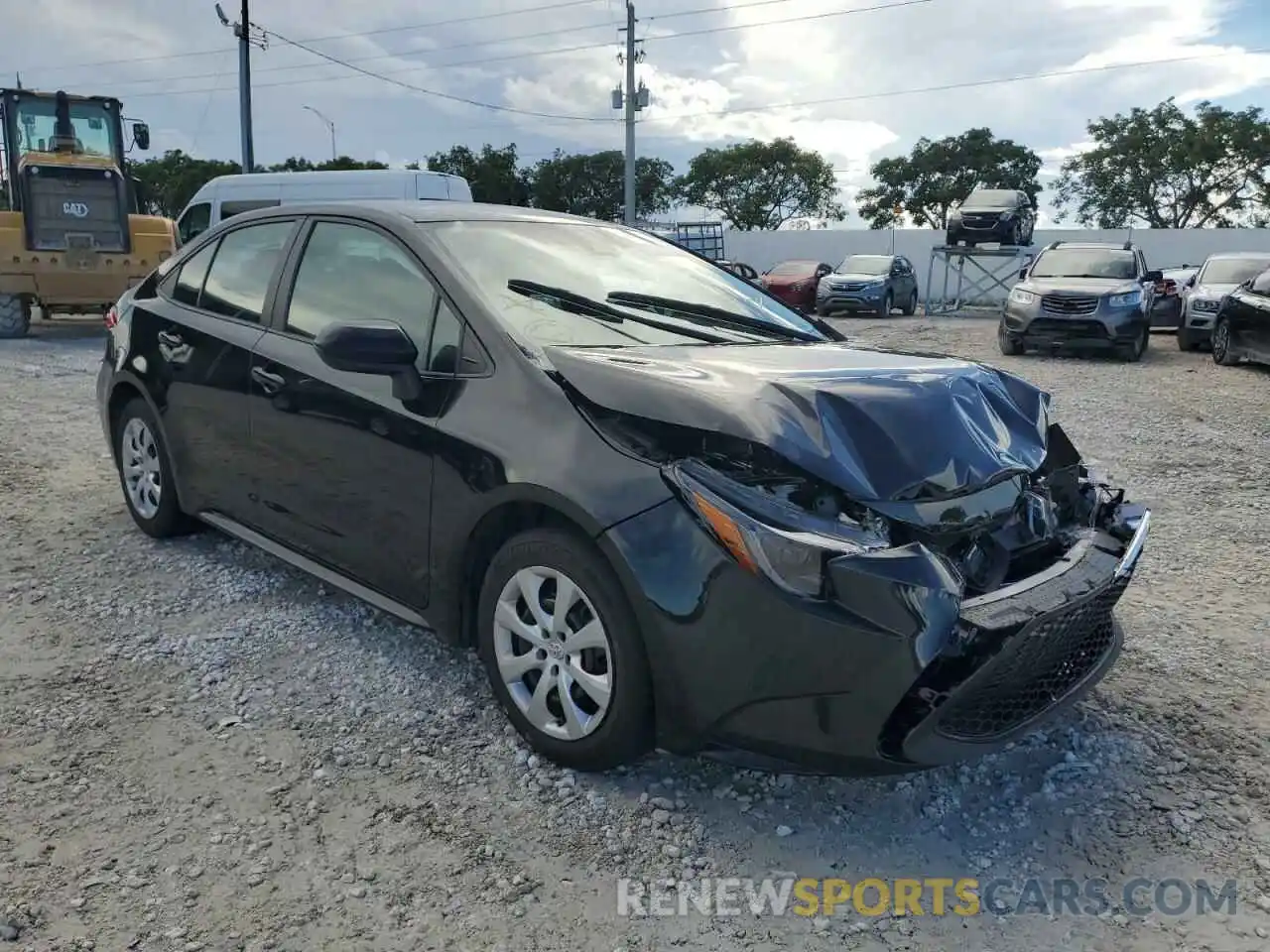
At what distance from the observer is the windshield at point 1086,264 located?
45.5 feet

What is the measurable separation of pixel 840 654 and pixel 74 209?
15109 mm

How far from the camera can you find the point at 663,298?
140 inches

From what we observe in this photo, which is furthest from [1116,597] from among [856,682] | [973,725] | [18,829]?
[18,829]

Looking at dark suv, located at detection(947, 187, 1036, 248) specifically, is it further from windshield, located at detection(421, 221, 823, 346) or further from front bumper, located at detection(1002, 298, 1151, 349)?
windshield, located at detection(421, 221, 823, 346)

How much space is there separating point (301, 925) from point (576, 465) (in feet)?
4.08

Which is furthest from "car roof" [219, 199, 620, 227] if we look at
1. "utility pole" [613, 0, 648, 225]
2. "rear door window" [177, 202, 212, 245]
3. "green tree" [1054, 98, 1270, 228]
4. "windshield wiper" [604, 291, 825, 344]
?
"green tree" [1054, 98, 1270, 228]

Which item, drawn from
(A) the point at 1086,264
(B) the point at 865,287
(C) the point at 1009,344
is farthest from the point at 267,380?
(B) the point at 865,287

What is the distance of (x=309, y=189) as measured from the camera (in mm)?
14344

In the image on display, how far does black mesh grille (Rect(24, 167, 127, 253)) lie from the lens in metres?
13.8

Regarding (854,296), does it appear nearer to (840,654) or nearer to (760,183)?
(840,654)

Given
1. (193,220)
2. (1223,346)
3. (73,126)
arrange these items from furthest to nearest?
(193,220) < (73,126) < (1223,346)

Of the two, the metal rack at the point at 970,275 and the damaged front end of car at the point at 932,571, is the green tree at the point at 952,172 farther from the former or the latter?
the damaged front end of car at the point at 932,571

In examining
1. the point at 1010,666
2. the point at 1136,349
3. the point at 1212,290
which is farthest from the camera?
the point at 1212,290

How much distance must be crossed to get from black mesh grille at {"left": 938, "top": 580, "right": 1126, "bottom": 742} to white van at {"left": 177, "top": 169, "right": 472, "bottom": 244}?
1176 cm
